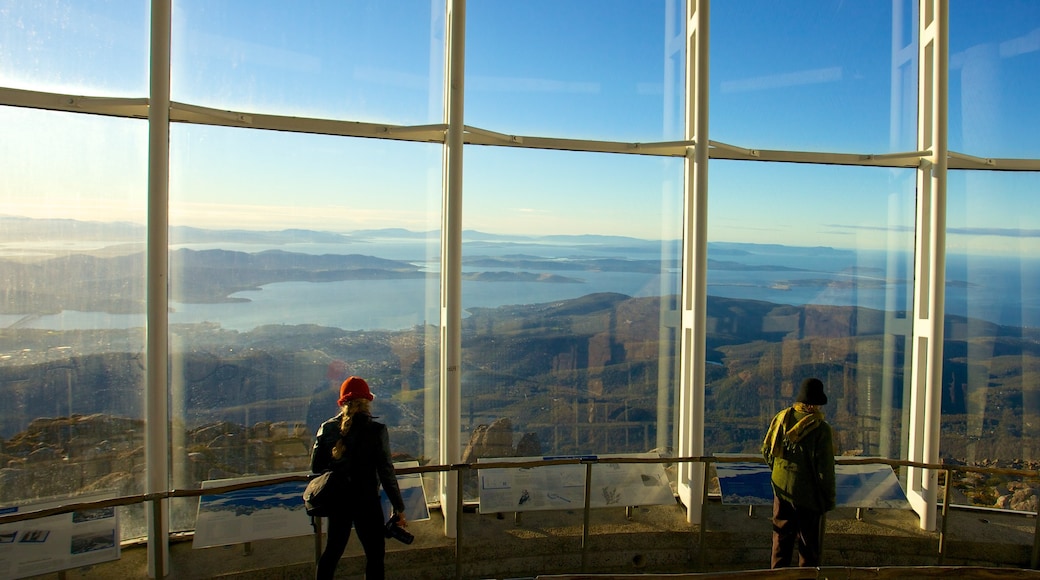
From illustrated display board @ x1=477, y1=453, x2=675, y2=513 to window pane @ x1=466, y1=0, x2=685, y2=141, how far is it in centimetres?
253

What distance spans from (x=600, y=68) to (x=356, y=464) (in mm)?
3600

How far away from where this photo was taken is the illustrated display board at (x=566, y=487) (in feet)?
15.5

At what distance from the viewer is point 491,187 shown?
523 cm

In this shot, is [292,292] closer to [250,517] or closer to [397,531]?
[250,517]

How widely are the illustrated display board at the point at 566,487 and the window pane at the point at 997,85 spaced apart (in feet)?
11.9

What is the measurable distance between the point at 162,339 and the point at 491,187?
97.9 inches

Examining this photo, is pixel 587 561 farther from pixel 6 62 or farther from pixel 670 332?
pixel 6 62

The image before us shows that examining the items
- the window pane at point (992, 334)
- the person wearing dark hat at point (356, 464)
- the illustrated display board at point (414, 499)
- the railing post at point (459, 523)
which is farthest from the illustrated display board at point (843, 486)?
the person wearing dark hat at point (356, 464)

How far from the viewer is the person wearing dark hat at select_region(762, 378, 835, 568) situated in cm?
388

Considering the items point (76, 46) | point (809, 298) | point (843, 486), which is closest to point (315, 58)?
point (76, 46)

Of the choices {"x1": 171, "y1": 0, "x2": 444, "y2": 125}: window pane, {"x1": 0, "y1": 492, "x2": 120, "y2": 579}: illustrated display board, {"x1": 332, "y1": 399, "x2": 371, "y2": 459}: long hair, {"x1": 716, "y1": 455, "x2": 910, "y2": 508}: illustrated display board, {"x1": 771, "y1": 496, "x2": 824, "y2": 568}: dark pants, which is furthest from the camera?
{"x1": 716, "y1": 455, "x2": 910, "y2": 508}: illustrated display board

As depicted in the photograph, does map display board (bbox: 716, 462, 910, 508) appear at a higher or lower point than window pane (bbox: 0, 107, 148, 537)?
lower

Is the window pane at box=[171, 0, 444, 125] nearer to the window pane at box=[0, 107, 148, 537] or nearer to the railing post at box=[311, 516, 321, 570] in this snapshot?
the window pane at box=[0, 107, 148, 537]

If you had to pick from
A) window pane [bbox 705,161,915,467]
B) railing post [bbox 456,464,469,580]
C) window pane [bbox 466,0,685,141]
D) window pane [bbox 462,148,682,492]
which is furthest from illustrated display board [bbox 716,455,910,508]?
window pane [bbox 466,0,685,141]
